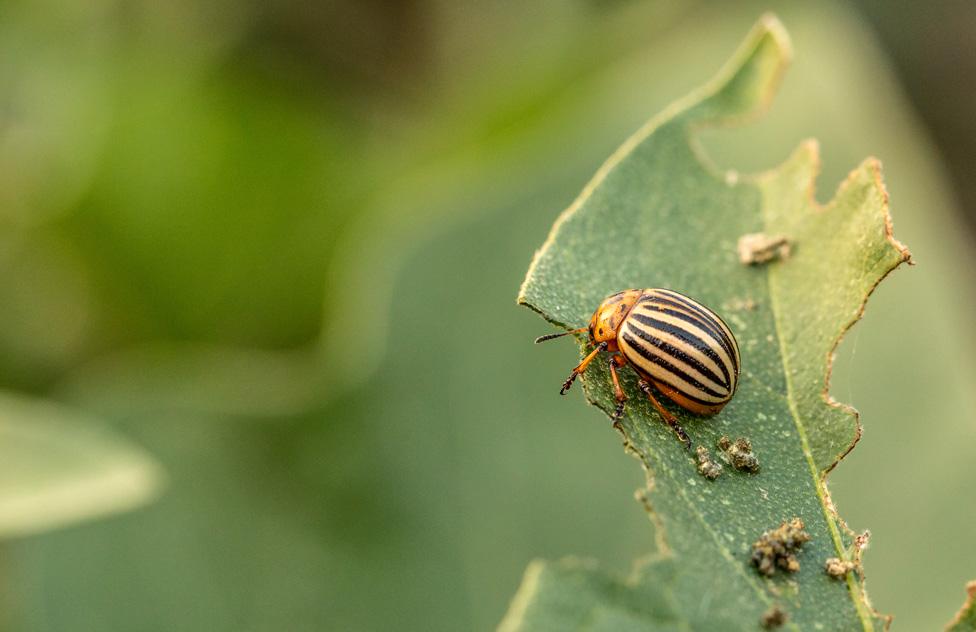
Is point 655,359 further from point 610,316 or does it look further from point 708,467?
point 708,467

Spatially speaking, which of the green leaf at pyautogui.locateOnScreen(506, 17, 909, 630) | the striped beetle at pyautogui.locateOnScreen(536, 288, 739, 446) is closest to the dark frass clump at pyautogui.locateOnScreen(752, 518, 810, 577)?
the green leaf at pyautogui.locateOnScreen(506, 17, 909, 630)

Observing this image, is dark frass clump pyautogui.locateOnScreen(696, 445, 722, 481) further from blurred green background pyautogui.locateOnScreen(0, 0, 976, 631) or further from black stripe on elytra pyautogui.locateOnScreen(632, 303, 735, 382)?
blurred green background pyautogui.locateOnScreen(0, 0, 976, 631)

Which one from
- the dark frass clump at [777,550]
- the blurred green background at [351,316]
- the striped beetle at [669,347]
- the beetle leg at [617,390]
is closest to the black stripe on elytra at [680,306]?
the striped beetle at [669,347]

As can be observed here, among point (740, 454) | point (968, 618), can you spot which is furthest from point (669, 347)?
point (968, 618)

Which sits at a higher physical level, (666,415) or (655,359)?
(655,359)

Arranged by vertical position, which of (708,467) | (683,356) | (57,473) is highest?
(683,356)

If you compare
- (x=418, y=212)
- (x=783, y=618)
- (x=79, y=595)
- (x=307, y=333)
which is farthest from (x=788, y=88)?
(x=79, y=595)
